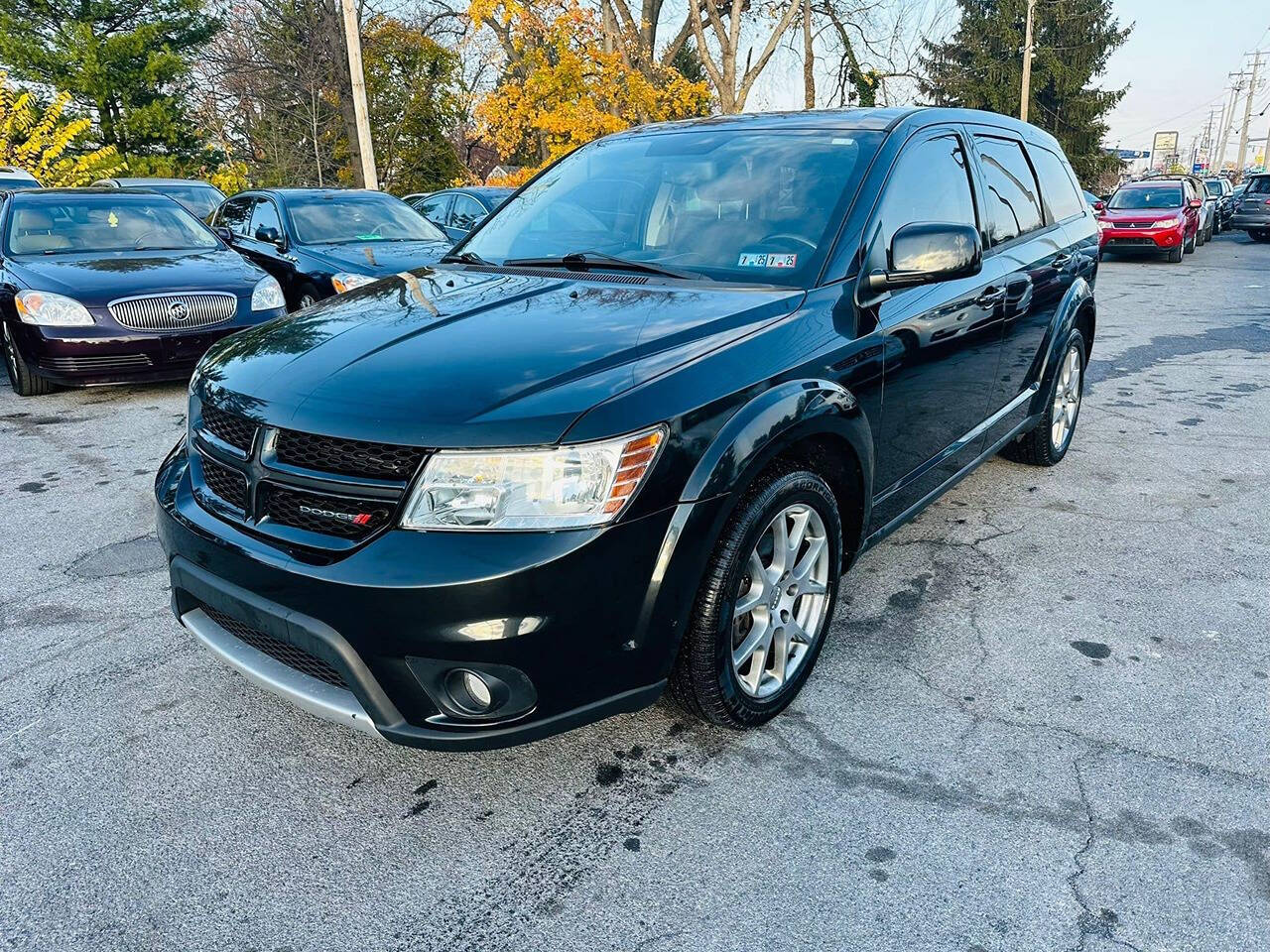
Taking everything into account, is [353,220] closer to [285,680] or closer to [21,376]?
[21,376]

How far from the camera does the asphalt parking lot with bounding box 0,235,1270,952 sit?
80.7 inches

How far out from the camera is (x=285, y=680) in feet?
7.56

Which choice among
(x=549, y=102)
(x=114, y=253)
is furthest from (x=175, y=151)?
(x=114, y=253)

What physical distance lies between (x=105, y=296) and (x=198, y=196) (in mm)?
8014

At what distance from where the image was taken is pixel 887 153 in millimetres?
3203

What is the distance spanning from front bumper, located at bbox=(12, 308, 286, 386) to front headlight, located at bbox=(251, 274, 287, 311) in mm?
393

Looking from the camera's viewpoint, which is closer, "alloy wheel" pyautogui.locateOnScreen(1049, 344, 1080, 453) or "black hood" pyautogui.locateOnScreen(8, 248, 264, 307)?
"alloy wheel" pyautogui.locateOnScreen(1049, 344, 1080, 453)

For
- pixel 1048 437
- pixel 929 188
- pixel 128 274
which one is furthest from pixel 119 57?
pixel 929 188

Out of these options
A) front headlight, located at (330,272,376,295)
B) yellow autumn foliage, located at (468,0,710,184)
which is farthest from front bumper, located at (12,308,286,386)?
yellow autumn foliage, located at (468,0,710,184)

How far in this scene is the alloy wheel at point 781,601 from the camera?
2596 mm

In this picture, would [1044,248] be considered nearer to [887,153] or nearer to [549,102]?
[887,153]

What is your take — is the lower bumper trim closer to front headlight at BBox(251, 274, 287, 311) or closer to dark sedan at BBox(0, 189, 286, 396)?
dark sedan at BBox(0, 189, 286, 396)

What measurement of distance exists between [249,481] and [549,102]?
66.9ft

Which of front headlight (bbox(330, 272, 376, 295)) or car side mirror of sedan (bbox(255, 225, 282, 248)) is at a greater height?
car side mirror of sedan (bbox(255, 225, 282, 248))
